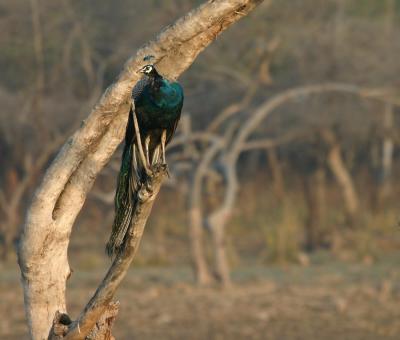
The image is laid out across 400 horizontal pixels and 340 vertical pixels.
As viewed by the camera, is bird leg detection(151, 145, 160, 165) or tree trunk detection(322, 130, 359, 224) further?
tree trunk detection(322, 130, 359, 224)

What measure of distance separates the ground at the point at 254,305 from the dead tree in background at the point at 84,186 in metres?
7.13

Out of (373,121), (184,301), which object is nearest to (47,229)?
(184,301)

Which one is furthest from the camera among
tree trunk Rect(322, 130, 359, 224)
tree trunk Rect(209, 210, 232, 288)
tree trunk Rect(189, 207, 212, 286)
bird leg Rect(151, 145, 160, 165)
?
tree trunk Rect(322, 130, 359, 224)

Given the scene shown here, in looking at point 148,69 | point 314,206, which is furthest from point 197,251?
point 148,69

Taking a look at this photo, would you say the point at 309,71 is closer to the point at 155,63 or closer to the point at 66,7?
the point at 66,7

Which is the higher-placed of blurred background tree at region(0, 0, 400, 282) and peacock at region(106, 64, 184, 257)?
blurred background tree at region(0, 0, 400, 282)

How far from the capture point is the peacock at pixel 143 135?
561cm

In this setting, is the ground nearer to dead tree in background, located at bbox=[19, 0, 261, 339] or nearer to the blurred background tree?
the blurred background tree

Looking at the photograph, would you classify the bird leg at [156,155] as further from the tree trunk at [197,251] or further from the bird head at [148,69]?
the tree trunk at [197,251]

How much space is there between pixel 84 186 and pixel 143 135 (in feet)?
1.38

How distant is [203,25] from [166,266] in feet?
43.5

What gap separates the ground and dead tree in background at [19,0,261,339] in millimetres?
7128

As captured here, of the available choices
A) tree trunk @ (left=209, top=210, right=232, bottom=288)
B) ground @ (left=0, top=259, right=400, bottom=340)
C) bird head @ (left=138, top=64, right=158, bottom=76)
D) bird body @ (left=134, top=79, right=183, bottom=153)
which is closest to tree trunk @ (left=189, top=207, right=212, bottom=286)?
ground @ (left=0, top=259, right=400, bottom=340)

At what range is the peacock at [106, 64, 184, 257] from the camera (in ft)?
Answer: 18.4
